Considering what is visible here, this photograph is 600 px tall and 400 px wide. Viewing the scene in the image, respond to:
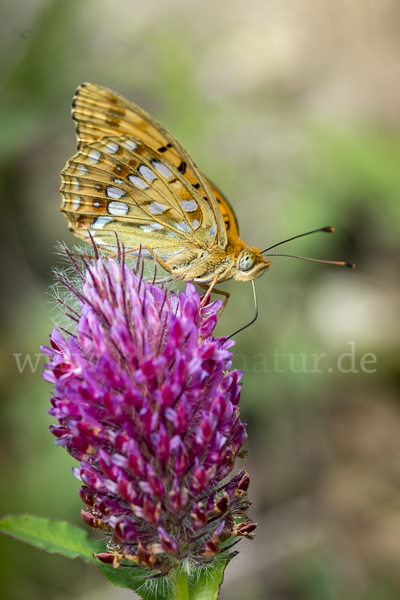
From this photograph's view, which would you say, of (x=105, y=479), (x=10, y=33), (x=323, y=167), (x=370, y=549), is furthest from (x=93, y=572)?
(x=10, y=33)

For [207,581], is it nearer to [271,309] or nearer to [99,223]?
[99,223]

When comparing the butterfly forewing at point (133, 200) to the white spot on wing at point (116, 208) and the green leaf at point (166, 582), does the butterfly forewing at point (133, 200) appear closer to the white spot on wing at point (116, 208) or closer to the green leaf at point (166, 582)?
the white spot on wing at point (116, 208)

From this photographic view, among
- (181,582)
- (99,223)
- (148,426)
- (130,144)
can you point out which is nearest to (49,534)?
(181,582)

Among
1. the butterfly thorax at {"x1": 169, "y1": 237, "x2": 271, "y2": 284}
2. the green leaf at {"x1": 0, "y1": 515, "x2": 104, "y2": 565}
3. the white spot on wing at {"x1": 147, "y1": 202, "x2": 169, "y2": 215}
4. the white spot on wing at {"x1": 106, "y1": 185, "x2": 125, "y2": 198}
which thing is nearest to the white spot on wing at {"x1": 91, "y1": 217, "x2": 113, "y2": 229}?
the white spot on wing at {"x1": 106, "y1": 185, "x2": 125, "y2": 198}

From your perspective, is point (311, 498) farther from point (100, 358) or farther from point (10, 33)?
point (10, 33)

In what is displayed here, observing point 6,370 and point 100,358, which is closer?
point 100,358

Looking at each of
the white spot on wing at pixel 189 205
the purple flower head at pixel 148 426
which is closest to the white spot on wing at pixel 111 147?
the white spot on wing at pixel 189 205

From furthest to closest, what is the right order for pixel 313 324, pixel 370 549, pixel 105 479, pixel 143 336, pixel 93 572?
pixel 313 324 < pixel 370 549 < pixel 93 572 < pixel 143 336 < pixel 105 479

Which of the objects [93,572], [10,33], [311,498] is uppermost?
[10,33]
